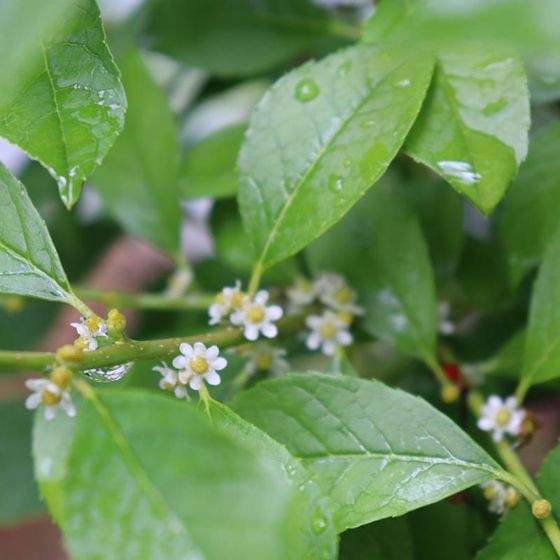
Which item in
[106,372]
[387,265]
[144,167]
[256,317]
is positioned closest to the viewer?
[106,372]

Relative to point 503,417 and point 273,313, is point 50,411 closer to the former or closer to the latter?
point 273,313

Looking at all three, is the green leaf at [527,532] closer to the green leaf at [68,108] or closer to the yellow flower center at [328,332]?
the yellow flower center at [328,332]

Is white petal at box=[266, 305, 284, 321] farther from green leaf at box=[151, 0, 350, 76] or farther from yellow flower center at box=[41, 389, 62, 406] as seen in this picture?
green leaf at box=[151, 0, 350, 76]

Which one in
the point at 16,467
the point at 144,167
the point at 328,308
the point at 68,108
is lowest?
the point at 16,467

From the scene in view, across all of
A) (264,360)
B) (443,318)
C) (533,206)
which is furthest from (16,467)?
(533,206)

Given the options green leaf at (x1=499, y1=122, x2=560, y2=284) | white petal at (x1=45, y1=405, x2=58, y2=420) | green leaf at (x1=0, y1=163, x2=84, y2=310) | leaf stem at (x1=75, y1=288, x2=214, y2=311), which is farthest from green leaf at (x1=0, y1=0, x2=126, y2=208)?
green leaf at (x1=499, y1=122, x2=560, y2=284)

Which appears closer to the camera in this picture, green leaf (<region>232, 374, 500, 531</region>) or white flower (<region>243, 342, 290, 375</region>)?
green leaf (<region>232, 374, 500, 531</region>)

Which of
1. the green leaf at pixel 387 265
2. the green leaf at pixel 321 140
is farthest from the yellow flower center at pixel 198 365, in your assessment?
the green leaf at pixel 387 265
